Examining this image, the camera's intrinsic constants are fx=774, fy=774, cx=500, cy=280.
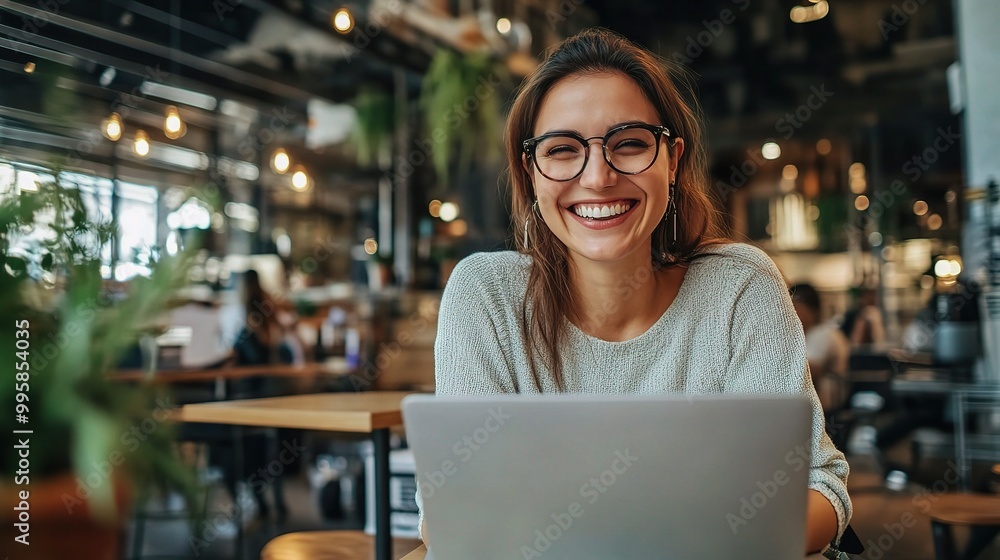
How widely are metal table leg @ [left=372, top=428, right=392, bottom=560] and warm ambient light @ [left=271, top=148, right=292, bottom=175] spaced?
5830 mm

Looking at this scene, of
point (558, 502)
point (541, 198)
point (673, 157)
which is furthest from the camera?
point (673, 157)

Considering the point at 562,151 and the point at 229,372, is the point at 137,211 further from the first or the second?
the point at 562,151

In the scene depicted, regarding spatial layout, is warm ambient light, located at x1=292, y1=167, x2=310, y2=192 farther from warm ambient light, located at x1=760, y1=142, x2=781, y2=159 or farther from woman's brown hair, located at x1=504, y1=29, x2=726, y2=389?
woman's brown hair, located at x1=504, y1=29, x2=726, y2=389

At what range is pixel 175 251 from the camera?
6.09 feet

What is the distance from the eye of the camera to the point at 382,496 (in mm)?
1960

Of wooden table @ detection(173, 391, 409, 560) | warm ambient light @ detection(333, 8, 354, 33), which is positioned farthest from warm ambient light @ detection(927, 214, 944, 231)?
wooden table @ detection(173, 391, 409, 560)

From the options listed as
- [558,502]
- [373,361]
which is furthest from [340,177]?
[558,502]

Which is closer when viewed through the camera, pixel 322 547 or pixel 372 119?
pixel 322 547

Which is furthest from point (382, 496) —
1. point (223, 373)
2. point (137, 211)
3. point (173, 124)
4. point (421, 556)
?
point (173, 124)

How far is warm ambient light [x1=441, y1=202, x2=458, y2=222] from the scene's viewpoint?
8.45m

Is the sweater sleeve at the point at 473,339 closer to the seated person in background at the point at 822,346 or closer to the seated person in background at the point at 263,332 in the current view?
the seated person in background at the point at 822,346

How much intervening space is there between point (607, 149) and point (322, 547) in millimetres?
1220

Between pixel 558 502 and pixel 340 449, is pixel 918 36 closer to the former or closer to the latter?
pixel 340 449

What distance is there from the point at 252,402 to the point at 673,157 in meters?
1.60
